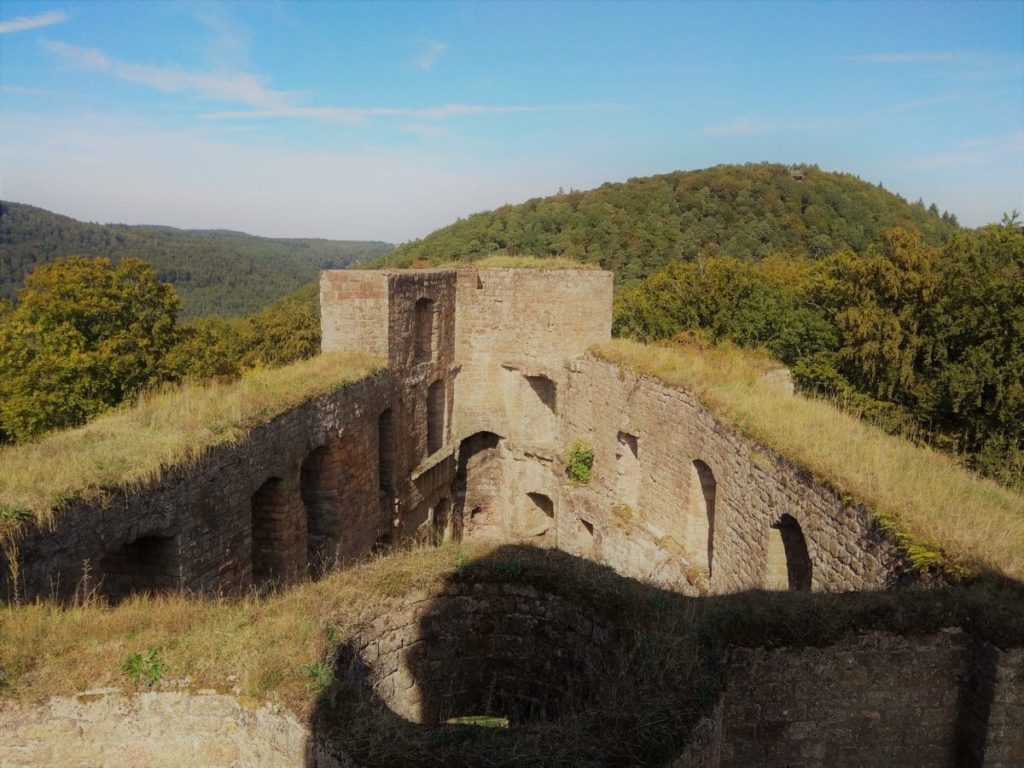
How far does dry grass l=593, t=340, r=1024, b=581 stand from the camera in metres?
5.82

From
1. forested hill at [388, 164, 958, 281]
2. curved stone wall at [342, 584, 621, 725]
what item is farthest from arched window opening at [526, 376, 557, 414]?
forested hill at [388, 164, 958, 281]

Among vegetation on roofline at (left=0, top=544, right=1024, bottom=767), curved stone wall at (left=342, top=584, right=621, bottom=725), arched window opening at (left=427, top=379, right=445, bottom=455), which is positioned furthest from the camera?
arched window opening at (left=427, top=379, right=445, bottom=455)

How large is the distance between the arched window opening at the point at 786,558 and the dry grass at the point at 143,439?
22.0ft

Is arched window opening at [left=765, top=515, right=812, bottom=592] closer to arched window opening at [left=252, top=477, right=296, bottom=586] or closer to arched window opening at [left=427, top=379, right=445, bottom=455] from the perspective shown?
arched window opening at [left=252, top=477, right=296, bottom=586]

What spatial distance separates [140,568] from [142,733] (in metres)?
3.74

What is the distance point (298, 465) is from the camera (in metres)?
10.0

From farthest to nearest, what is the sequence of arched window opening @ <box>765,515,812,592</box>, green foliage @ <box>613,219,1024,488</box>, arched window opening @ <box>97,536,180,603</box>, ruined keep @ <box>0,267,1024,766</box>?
1. green foliage @ <box>613,219,1024,488</box>
2. arched window opening @ <box>765,515,812,592</box>
3. arched window opening @ <box>97,536,180,603</box>
4. ruined keep @ <box>0,267,1024,766</box>

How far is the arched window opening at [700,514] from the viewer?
11.4m

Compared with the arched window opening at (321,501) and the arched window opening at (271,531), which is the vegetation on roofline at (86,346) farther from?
the arched window opening at (271,531)

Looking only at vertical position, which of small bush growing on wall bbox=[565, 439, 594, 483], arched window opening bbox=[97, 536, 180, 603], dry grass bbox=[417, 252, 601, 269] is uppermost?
dry grass bbox=[417, 252, 601, 269]

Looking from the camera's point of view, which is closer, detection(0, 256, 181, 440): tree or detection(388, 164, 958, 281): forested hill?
detection(0, 256, 181, 440): tree

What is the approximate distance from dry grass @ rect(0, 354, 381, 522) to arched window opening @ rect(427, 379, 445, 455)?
16.4 ft

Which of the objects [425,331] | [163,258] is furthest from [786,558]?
[163,258]

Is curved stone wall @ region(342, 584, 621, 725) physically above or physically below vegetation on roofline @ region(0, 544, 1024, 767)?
below
